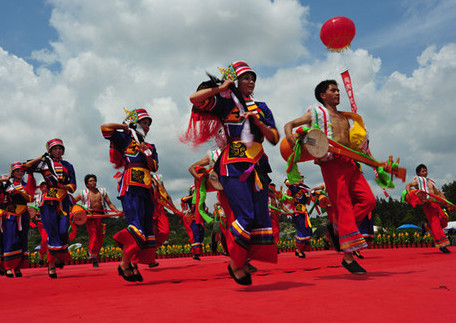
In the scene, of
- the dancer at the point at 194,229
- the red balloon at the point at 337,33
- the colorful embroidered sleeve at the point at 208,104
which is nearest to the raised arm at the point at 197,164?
the colorful embroidered sleeve at the point at 208,104

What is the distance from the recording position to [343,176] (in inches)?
194

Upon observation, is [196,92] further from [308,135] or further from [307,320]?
[307,320]

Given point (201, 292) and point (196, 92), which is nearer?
point (201, 292)

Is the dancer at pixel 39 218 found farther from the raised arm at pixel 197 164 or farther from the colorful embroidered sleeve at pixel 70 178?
the raised arm at pixel 197 164

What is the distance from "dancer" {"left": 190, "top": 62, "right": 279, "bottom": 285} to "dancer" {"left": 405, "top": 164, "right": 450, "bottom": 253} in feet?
20.3

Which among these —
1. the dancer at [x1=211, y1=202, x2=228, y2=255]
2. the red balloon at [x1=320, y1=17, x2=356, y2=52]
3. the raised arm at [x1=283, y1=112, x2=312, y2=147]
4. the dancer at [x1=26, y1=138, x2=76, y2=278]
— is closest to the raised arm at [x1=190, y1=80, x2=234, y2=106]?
the raised arm at [x1=283, y1=112, x2=312, y2=147]

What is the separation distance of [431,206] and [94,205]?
8.07 meters

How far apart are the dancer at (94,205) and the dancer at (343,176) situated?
729cm

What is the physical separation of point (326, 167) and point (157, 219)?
16.4ft

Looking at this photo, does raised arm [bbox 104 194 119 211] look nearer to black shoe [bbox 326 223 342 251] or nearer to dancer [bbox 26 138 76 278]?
dancer [bbox 26 138 76 278]

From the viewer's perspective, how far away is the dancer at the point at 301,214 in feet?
37.0

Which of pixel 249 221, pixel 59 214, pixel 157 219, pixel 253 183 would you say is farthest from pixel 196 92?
pixel 157 219

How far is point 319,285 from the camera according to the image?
374 centimetres

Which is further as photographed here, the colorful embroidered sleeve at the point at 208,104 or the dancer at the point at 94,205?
the dancer at the point at 94,205
